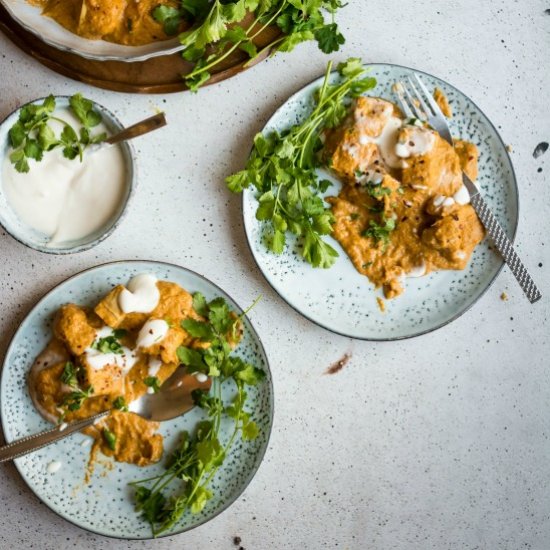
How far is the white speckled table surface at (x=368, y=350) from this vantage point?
6.79 feet

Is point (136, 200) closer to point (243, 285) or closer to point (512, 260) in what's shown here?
point (243, 285)

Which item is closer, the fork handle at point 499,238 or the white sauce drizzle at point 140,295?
the white sauce drizzle at point 140,295

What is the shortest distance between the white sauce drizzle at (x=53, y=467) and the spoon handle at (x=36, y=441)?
10 cm

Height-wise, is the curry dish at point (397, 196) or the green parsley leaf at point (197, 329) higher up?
the curry dish at point (397, 196)

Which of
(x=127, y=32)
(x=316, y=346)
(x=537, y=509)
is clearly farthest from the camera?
(x=537, y=509)

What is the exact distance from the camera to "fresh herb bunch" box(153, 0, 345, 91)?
1808 mm

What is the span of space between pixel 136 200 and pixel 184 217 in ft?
0.50

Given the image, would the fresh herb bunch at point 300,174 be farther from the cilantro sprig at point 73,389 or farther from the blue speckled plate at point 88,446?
the cilantro sprig at point 73,389

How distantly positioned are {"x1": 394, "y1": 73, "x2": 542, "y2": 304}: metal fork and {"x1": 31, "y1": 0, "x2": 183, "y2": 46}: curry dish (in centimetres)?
74

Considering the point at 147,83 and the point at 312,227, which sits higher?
the point at 147,83

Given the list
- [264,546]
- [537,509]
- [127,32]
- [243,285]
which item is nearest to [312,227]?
[243,285]

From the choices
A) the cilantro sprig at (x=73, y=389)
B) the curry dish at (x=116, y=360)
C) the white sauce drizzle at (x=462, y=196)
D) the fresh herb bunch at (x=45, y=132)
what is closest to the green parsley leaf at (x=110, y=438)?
the curry dish at (x=116, y=360)

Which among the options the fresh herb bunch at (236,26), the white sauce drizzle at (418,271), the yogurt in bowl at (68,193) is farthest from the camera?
the white sauce drizzle at (418,271)

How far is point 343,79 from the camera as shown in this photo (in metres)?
2.06
